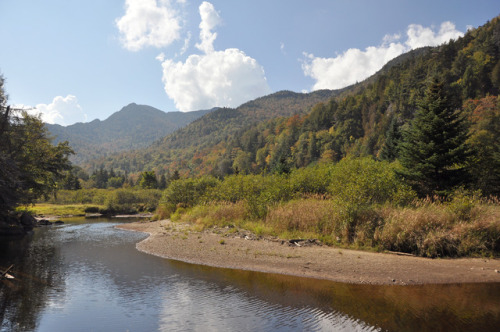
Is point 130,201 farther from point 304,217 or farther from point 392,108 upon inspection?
point 392,108

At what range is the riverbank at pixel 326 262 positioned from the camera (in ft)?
46.1

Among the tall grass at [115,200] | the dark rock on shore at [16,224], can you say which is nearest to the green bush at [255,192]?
the dark rock on shore at [16,224]

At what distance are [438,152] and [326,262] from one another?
1827 cm

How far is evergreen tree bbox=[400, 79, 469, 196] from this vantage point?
2658cm

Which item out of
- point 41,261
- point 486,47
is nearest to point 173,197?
point 41,261

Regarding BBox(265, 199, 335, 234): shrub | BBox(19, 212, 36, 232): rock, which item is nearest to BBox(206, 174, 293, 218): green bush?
BBox(265, 199, 335, 234): shrub

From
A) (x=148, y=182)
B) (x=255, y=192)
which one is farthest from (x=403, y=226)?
(x=148, y=182)

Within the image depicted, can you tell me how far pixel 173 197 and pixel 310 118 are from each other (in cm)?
12835

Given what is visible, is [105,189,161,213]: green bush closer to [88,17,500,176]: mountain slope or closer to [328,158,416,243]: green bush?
[88,17,500,176]: mountain slope

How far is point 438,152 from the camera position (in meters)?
27.2

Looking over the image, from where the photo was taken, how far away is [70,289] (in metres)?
13.4

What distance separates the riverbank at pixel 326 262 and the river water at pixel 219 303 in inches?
33.2

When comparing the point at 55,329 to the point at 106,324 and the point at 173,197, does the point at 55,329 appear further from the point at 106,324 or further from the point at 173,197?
the point at 173,197

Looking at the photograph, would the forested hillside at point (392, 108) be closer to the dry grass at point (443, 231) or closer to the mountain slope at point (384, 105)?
the mountain slope at point (384, 105)
